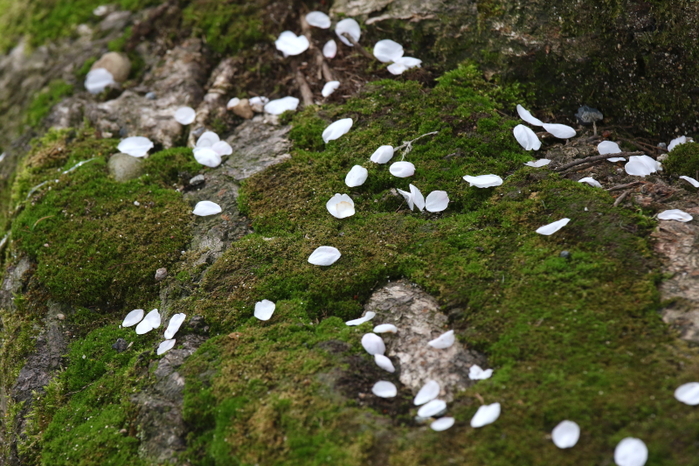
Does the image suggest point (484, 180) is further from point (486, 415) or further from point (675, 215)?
point (486, 415)

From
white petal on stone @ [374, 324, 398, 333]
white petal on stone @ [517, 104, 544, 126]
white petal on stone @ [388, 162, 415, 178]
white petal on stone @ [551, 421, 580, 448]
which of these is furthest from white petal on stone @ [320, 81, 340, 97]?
white petal on stone @ [551, 421, 580, 448]

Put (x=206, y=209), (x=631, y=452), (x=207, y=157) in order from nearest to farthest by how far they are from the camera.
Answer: (x=631, y=452), (x=206, y=209), (x=207, y=157)

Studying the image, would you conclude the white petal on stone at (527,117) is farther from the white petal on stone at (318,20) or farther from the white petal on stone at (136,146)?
the white petal on stone at (136,146)

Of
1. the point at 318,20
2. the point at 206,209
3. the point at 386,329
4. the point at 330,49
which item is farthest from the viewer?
the point at 318,20

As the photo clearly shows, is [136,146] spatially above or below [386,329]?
above

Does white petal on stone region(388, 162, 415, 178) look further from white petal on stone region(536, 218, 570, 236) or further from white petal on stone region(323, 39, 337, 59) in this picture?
white petal on stone region(323, 39, 337, 59)

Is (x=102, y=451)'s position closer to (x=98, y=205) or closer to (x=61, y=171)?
(x=98, y=205)

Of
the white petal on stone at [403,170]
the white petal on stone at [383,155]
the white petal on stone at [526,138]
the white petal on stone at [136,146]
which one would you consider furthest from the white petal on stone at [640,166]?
the white petal on stone at [136,146]

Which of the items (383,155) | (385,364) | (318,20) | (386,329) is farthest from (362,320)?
(318,20)
